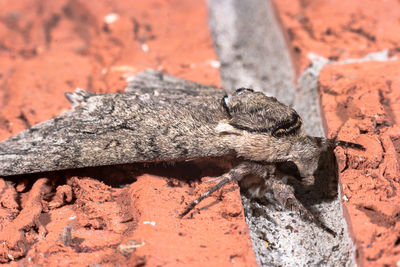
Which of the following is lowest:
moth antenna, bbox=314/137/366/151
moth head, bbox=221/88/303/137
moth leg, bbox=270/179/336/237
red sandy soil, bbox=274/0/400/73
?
moth leg, bbox=270/179/336/237

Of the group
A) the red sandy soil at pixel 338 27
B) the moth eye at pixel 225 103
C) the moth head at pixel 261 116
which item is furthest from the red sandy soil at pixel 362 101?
the moth eye at pixel 225 103

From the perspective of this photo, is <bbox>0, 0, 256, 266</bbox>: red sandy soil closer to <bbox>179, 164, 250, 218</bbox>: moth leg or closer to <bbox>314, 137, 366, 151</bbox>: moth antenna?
<bbox>179, 164, 250, 218</bbox>: moth leg

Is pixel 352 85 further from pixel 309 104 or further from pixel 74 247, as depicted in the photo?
pixel 74 247

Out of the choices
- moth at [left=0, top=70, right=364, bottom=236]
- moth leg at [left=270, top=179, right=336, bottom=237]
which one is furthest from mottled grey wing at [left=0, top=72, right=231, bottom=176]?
moth leg at [left=270, top=179, right=336, bottom=237]

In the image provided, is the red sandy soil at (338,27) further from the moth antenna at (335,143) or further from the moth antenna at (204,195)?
the moth antenna at (204,195)

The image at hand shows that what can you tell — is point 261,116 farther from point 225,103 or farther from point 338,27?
point 338,27

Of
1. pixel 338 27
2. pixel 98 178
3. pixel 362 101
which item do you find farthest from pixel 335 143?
pixel 338 27

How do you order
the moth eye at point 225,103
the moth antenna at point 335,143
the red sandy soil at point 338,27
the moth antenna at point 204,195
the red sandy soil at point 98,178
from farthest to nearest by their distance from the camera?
the red sandy soil at point 338,27 → the moth eye at point 225,103 → the moth antenna at point 335,143 → the moth antenna at point 204,195 → the red sandy soil at point 98,178

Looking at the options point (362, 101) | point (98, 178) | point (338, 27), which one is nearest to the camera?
point (98, 178)
